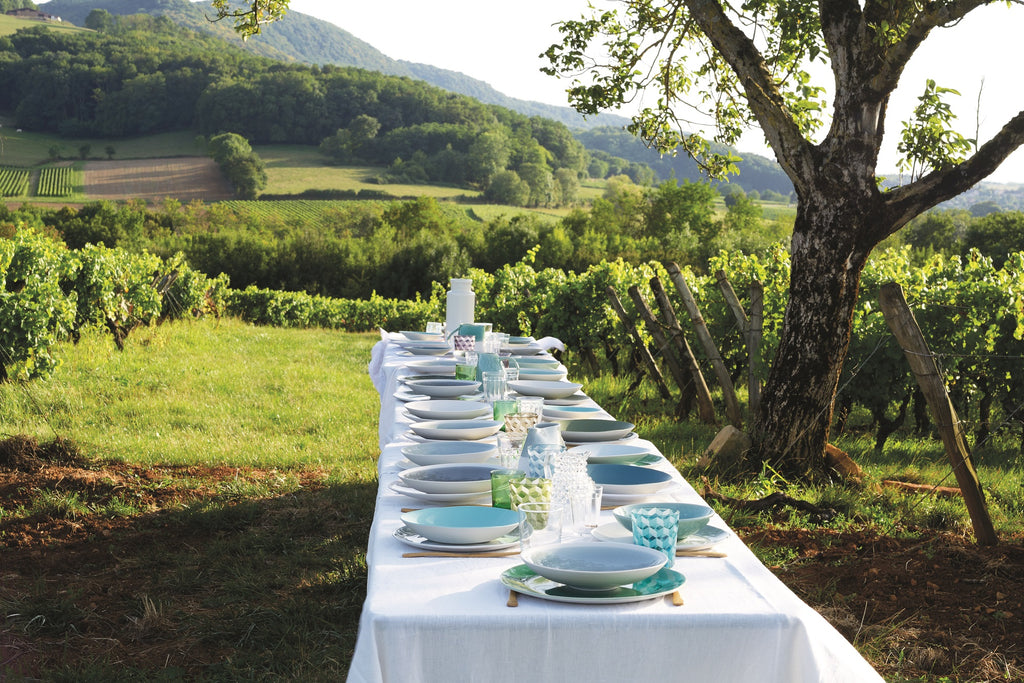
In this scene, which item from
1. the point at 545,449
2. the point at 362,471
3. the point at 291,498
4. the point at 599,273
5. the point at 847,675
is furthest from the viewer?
the point at 599,273

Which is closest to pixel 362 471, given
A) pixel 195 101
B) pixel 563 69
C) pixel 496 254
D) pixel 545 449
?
pixel 563 69

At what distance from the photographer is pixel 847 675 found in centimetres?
149

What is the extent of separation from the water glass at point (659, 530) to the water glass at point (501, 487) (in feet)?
1.20

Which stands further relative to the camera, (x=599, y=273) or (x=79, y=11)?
(x=79, y=11)

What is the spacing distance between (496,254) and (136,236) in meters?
21.1

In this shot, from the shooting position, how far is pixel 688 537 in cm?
→ 192

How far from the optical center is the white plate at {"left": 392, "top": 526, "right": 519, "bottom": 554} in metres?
1.80

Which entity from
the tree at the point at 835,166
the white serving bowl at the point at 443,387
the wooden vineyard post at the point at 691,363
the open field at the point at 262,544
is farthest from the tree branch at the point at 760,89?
the white serving bowl at the point at 443,387

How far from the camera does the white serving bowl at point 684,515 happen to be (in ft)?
6.11

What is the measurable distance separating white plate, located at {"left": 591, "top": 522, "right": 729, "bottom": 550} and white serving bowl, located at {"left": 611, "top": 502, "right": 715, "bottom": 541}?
0.02 metres

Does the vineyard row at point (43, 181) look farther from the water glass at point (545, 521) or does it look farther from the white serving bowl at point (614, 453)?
the water glass at point (545, 521)

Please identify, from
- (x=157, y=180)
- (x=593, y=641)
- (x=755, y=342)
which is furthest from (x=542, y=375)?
(x=157, y=180)

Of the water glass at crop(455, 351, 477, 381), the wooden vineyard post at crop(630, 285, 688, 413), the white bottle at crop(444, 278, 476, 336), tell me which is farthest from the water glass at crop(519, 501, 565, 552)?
the wooden vineyard post at crop(630, 285, 688, 413)

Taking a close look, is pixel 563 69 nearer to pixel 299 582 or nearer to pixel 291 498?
pixel 291 498
